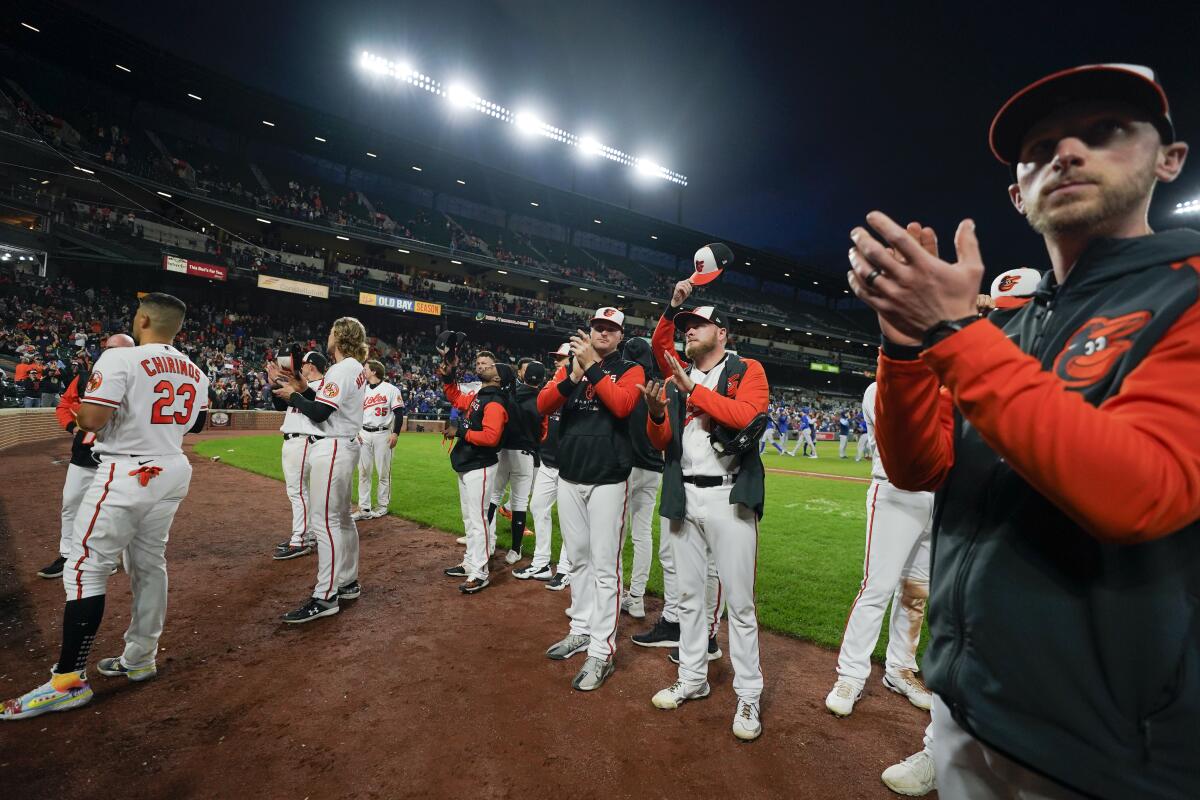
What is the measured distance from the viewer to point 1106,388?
3.22 feet

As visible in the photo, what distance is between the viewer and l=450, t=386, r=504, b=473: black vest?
17.4ft

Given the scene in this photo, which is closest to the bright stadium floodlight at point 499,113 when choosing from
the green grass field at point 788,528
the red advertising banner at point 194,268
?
the red advertising banner at point 194,268

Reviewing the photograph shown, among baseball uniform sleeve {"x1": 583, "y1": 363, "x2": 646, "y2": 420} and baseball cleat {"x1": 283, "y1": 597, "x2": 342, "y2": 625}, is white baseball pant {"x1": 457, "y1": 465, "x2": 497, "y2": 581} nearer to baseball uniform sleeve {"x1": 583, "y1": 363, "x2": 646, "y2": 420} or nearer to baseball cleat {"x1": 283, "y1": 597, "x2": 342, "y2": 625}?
baseball cleat {"x1": 283, "y1": 597, "x2": 342, "y2": 625}

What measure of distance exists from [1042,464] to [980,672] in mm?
514

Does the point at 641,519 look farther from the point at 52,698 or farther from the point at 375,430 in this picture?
the point at 375,430

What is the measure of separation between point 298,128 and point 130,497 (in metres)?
33.5

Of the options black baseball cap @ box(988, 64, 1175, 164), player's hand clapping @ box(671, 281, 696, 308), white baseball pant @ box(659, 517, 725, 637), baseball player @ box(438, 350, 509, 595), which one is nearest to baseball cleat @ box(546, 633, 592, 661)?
→ white baseball pant @ box(659, 517, 725, 637)

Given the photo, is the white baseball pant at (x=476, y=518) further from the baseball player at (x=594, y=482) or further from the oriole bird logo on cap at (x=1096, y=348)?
the oriole bird logo on cap at (x=1096, y=348)

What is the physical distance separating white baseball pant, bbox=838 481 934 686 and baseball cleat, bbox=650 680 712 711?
878mm

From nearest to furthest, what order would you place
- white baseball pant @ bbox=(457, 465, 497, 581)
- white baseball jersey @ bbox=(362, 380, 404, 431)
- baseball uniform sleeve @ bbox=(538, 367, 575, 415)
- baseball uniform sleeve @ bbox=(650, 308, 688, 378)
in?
1. baseball uniform sleeve @ bbox=(538, 367, 575, 415)
2. baseball uniform sleeve @ bbox=(650, 308, 688, 378)
3. white baseball pant @ bbox=(457, 465, 497, 581)
4. white baseball jersey @ bbox=(362, 380, 404, 431)

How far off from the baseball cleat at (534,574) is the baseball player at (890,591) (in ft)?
10.1

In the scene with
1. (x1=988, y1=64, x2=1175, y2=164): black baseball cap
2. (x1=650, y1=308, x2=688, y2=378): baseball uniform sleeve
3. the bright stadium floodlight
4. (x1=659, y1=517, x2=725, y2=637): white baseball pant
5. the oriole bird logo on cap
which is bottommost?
(x1=659, y1=517, x2=725, y2=637): white baseball pant

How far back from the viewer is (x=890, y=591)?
3.29 meters

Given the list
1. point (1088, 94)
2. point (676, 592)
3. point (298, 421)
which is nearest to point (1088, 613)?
point (1088, 94)
